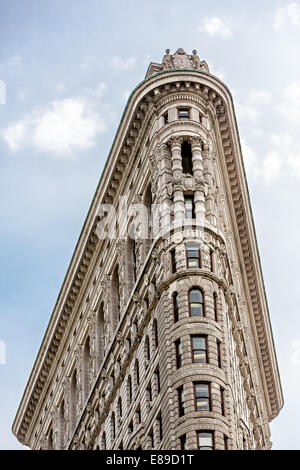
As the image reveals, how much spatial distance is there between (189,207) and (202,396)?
61.5 ft

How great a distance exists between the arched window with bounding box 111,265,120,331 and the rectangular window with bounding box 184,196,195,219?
1470cm

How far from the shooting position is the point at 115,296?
101250 mm

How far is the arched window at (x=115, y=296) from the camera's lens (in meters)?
97.6

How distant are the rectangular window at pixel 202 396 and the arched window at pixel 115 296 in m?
22.7

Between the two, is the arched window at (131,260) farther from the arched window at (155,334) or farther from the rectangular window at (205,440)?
the rectangular window at (205,440)

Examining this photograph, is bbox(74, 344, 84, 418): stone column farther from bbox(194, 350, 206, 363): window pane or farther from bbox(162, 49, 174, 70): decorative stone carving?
bbox(162, 49, 174, 70): decorative stone carving

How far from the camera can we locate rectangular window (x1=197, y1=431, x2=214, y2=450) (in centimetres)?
7106

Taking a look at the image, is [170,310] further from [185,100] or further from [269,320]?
[269,320]

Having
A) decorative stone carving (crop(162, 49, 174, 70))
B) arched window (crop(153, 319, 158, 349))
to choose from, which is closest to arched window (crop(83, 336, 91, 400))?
arched window (crop(153, 319, 158, 349))

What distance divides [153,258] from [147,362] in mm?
8278

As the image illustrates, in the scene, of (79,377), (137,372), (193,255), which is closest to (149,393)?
(137,372)

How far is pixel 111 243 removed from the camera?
342 feet

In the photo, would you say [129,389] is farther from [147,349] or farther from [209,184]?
[209,184]
